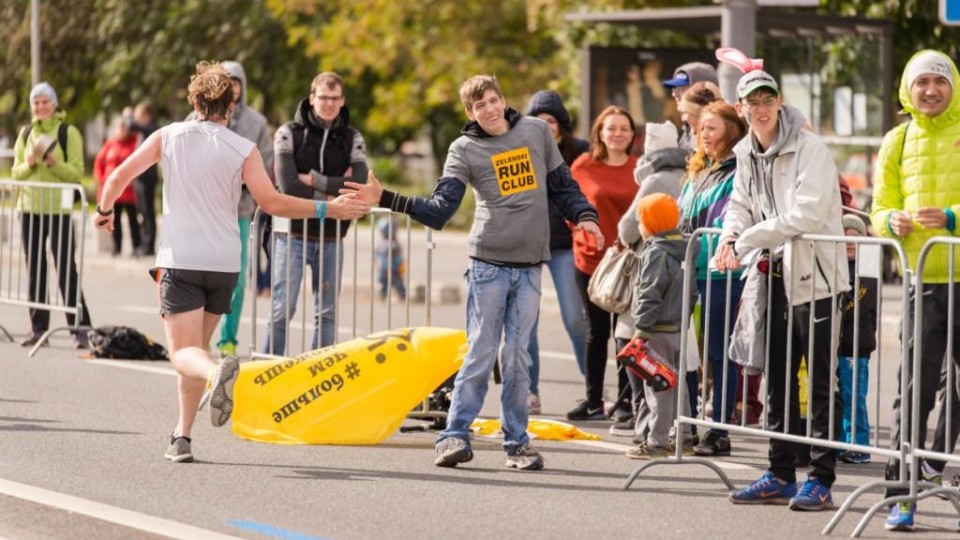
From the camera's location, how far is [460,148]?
838 cm

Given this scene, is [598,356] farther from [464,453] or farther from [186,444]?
[186,444]

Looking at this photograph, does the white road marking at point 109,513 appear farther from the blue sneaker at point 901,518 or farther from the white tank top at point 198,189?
the blue sneaker at point 901,518

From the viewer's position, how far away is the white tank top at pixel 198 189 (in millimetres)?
8258

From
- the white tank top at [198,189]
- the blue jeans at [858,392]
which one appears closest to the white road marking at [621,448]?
the blue jeans at [858,392]

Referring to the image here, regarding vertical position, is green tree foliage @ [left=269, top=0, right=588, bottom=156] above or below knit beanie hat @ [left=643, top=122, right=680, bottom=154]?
above

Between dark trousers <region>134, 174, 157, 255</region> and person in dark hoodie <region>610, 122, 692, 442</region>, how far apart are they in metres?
13.4

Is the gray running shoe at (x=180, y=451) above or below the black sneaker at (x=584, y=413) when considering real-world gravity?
below

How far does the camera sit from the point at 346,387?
28.8 ft

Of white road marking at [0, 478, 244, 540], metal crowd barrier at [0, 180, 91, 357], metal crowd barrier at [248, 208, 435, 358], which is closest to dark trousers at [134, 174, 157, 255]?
metal crowd barrier at [248, 208, 435, 358]

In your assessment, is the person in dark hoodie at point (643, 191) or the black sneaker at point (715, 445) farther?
the person in dark hoodie at point (643, 191)

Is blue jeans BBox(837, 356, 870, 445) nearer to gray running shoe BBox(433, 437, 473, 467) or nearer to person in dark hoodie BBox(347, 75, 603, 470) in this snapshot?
person in dark hoodie BBox(347, 75, 603, 470)

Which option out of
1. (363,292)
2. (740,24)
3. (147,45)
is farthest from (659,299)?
(147,45)

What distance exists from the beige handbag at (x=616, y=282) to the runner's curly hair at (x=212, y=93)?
2226 millimetres

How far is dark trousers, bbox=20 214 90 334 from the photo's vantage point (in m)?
12.9
